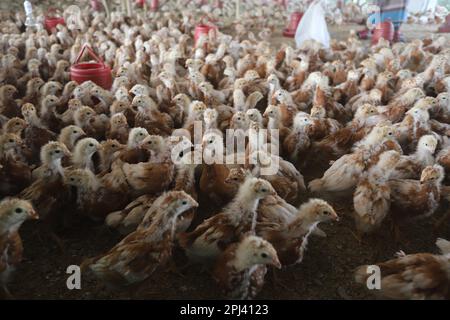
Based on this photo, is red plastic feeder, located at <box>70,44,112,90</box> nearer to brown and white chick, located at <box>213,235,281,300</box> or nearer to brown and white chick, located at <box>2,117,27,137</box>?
brown and white chick, located at <box>2,117,27,137</box>

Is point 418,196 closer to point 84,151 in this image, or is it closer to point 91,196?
point 91,196

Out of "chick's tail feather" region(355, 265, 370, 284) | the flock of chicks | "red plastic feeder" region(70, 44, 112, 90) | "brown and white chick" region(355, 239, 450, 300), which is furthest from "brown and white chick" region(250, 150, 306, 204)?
"red plastic feeder" region(70, 44, 112, 90)

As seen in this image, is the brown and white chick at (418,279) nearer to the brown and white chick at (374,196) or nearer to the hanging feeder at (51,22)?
the brown and white chick at (374,196)

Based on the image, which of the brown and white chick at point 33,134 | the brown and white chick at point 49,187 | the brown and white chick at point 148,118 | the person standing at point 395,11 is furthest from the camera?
the person standing at point 395,11

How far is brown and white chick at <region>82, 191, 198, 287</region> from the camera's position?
2.25m

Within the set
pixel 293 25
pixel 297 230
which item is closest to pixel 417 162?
pixel 297 230

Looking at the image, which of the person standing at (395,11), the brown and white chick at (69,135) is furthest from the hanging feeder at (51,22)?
the person standing at (395,11)

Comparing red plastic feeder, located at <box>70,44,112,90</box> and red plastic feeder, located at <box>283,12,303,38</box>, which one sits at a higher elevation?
red plastic feeder, located at <box>283,12,303,38</box>

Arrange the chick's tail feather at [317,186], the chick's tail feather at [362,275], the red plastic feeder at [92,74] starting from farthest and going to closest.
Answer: the red plastic feeder at [92,74]
the chick's tail feather at [317,186]
the chick's tail feather at [362,275]

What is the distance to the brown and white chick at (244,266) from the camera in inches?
83.0

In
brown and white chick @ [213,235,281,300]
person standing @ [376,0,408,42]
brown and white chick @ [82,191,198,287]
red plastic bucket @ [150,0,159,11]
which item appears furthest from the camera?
red plastic bucket @ [150,0,159,11]

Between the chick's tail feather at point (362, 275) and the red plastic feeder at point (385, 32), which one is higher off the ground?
the red plastic feeder at point (385, 32)

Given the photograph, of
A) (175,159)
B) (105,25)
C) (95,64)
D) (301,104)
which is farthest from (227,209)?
(105,25)

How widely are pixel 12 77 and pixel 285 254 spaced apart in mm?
4596
